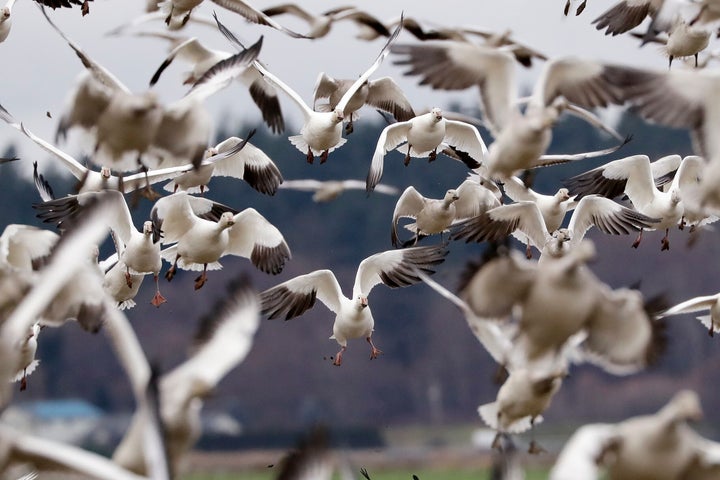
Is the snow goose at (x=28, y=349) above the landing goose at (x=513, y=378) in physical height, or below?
below

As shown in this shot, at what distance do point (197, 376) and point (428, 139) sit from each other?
446 centimetres

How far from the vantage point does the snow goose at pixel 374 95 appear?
1109 centimetres

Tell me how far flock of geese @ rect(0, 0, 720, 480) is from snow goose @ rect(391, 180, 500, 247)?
2 cm

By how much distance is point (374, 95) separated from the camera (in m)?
11.2

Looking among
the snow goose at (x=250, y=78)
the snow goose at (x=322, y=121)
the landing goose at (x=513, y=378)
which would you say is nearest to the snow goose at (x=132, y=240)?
the snow goose at (x=322, y=121)

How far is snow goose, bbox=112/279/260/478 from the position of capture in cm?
584

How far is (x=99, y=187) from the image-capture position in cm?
971

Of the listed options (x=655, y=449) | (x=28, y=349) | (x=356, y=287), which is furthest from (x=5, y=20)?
(x=655, y=449)

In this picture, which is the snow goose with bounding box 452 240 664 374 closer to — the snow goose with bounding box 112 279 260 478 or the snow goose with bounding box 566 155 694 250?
the snow goose with bounding box 112 279 260 478

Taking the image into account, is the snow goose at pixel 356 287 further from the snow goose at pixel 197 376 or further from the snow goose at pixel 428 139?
the snow goose at pixel 197 376

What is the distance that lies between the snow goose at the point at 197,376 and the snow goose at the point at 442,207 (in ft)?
10.7

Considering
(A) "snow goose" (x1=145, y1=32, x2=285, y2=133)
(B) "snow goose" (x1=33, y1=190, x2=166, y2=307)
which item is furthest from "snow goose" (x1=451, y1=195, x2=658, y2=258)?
(B) "snow goose" (x1=33, y1=190, x2=166, y2=307)

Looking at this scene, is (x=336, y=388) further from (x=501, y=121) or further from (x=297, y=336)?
(x=501, y=121)

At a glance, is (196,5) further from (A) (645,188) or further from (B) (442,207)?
(A) (645,188)
